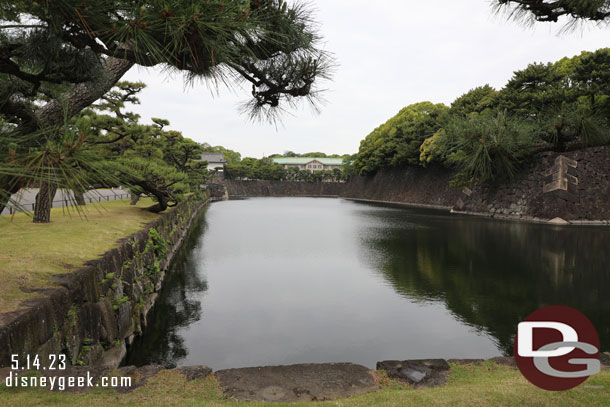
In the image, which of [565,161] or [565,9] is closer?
[565,9]

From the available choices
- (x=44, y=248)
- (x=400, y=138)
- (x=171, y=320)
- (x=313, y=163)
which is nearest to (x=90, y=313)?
(x=44, y=248)

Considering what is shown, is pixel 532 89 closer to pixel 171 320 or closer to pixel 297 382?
pixel 171 320

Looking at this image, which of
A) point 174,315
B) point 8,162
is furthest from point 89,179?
point 174,315

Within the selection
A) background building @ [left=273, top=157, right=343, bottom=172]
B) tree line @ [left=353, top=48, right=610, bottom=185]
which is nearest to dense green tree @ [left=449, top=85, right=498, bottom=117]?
tree line @ [left=353, top=48, right=610, bottom=185]

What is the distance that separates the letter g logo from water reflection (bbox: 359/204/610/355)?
0.27 m

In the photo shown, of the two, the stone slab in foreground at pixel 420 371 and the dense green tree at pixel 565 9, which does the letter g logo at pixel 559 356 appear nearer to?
the stone slab in foreground at pixel 420 371

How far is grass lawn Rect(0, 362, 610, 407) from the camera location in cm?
213

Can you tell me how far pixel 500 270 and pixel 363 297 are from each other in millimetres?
3871

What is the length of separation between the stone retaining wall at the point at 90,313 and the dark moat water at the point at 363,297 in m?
0.41

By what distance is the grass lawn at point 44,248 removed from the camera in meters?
3.42

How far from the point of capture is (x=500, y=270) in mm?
8391

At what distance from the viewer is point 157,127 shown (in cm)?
1892

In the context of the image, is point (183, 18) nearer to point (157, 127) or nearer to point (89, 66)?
point (89, 66)

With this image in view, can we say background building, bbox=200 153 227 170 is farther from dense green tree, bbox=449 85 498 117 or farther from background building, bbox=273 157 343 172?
dense green tree, bbox=449 85 498 117
